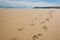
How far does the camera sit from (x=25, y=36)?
3.76 ft

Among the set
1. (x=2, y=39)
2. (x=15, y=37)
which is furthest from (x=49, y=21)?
(x=2, y=39)

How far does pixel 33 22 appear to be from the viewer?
118 cm

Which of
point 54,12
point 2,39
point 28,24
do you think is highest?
point 54,12

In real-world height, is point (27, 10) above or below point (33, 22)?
above

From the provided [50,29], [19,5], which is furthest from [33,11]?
[50,29]

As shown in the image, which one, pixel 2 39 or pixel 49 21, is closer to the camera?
pixel 2 39

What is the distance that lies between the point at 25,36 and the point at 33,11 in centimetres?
30

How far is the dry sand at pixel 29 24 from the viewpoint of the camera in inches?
44.5

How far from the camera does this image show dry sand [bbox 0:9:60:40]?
1.13 m

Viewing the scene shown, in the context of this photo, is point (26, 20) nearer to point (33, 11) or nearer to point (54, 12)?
point (33, 11)

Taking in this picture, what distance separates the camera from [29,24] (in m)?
1.17

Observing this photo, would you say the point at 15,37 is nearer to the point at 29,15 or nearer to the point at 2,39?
the point at 2,39

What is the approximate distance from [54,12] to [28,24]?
13.4 inches

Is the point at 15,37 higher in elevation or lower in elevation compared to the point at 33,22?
lower
